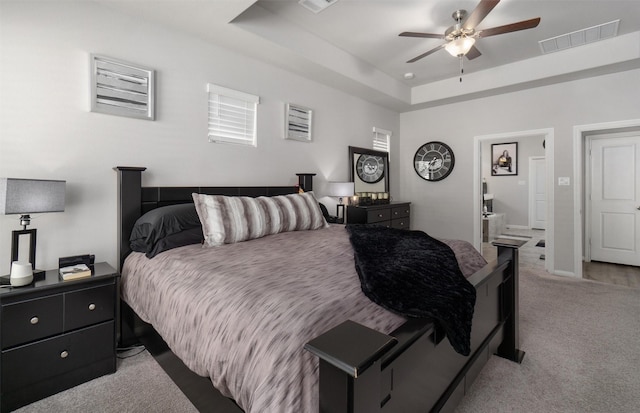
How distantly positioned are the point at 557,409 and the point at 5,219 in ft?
11.4

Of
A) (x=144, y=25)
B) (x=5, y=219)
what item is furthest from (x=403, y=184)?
(x=5, y=219)

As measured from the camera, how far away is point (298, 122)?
384 centimetres

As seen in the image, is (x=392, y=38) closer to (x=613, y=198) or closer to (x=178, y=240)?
(x=178, y=240)

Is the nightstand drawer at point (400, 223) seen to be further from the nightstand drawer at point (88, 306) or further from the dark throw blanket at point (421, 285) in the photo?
the nightstand drawer at point (88, 306)

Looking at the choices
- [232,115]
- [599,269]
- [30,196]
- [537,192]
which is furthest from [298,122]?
[537,192]

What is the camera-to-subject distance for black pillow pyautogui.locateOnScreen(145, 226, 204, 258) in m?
2.11

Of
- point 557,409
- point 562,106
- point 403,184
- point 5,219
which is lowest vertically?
point 557,409

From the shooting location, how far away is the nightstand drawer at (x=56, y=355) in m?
1.69

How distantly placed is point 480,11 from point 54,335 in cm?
360

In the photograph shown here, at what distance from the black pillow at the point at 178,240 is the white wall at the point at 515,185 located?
7976mm

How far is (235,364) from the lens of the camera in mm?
1092

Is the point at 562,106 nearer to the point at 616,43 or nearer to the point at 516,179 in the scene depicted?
the point at 616,43

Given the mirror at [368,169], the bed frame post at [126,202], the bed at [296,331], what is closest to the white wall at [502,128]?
the mirror at [368,169]

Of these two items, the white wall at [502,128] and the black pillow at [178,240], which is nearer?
the black pillow at [178,240]
